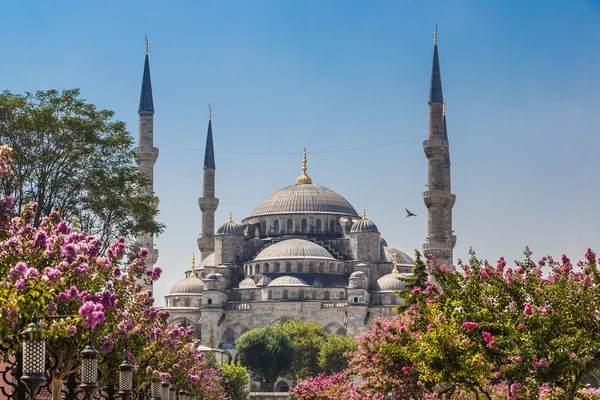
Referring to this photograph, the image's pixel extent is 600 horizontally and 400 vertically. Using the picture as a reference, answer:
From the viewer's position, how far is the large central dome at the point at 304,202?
10806 cm

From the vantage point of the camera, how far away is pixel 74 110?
4041 centimetres

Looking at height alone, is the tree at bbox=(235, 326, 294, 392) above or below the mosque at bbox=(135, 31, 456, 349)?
below

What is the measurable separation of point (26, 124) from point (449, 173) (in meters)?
66.2

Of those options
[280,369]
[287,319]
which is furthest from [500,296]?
[287,319]

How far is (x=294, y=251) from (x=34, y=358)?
86.1 meters

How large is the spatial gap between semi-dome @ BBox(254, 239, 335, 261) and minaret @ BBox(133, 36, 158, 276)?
59.9 feet

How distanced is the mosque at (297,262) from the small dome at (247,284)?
11 centimetres

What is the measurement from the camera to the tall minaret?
10712 cm

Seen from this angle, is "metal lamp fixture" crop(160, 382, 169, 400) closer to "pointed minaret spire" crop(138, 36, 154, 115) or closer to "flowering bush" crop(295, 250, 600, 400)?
"flowering bush" crop(295, 250, 600, 400)

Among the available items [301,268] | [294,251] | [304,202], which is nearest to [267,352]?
[301,268]

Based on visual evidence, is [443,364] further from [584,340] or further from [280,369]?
[280,369]

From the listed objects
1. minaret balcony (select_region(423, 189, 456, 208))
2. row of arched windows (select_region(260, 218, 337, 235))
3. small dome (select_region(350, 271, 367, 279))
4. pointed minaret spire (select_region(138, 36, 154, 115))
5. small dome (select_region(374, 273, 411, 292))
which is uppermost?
pointed minaret spire (select_region(138, 36, 154, 115))

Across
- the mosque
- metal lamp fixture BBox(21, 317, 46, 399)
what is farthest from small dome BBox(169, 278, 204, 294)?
metal lamp fixture BBox(21, 317, 46, 399)

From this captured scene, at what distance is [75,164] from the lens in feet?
131
